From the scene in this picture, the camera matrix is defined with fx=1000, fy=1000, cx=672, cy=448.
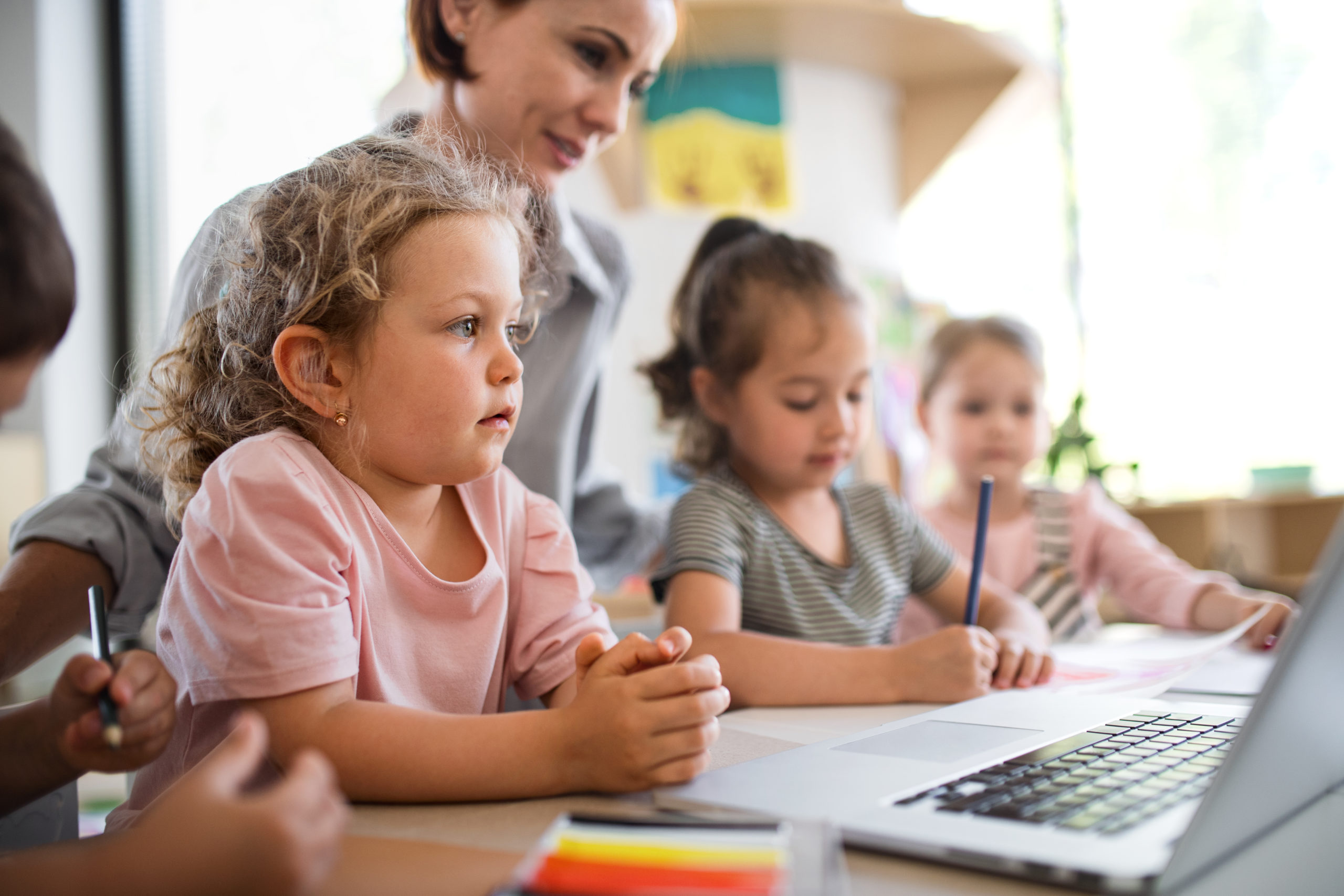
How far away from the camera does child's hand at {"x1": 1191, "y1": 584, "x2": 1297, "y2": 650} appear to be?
1.00 m

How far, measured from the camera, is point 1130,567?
1375mm

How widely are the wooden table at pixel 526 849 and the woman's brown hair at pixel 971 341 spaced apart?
1100mm

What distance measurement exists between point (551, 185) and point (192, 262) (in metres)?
0.36

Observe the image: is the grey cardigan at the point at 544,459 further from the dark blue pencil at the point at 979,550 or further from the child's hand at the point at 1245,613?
the child's hand at the point at 1245,613

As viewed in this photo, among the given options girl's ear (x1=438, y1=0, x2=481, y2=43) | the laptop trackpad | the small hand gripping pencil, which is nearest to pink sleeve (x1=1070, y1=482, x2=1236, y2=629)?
the laptop trackpad

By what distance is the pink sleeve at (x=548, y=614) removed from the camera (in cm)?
70

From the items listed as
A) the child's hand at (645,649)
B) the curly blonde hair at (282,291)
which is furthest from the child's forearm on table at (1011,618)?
the curly blonde hair at (282,291)

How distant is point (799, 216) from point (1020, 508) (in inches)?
43.1

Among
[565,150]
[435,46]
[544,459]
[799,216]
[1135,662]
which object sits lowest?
[1135,662]

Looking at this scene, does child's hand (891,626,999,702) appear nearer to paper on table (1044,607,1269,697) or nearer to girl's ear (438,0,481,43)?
paper on table (1044,607,1269,697)

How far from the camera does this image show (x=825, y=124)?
2.40m

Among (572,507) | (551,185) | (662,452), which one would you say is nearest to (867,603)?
(572,507)

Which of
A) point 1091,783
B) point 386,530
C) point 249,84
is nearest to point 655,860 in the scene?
point 1091,783

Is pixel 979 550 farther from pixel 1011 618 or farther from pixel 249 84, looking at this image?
pixel 249 84
